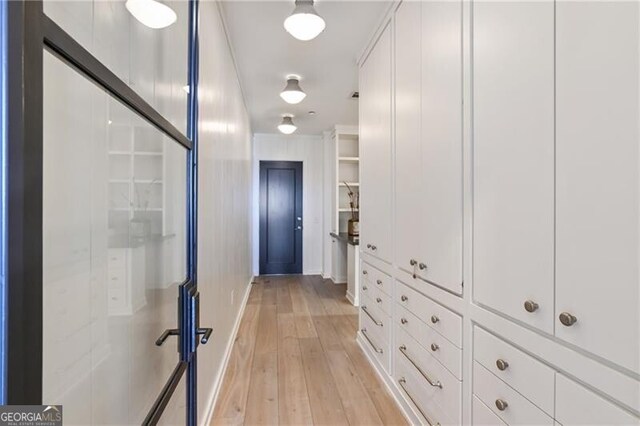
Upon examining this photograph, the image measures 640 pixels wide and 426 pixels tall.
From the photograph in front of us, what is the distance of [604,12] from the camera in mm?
805

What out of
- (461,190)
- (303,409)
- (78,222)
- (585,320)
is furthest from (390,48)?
(303,409)

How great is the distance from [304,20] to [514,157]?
5.06 ft

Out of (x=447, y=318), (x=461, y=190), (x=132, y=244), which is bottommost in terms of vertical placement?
(x=447, y=318)

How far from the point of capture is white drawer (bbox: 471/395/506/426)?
3.94 ft

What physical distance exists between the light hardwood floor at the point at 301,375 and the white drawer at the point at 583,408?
3.93ft

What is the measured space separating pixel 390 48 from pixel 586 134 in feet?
5.39

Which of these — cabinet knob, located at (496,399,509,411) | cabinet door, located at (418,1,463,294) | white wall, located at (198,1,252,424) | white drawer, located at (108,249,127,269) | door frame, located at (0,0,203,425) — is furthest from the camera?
white wall, located at (198,1,252,424)

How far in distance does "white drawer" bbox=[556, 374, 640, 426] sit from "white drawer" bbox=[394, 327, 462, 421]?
0.52 metres

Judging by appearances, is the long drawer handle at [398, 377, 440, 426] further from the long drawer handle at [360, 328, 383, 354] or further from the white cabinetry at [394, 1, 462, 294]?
the white cabinetry at [394, 1, 462, 294]

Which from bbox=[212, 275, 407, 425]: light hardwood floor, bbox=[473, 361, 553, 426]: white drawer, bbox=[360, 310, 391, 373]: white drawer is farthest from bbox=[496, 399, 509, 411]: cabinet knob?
bbox=[360, 310, 391, 373]: white drawer

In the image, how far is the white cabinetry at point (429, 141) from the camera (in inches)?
57.1

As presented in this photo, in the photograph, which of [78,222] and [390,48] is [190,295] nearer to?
[78,222]

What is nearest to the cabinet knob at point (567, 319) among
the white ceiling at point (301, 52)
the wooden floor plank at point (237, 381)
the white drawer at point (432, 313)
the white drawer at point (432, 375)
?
the white drawer at point (432, 313)

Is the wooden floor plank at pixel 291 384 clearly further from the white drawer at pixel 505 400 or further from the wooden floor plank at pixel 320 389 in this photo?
the white drawer at pixel 505 400
